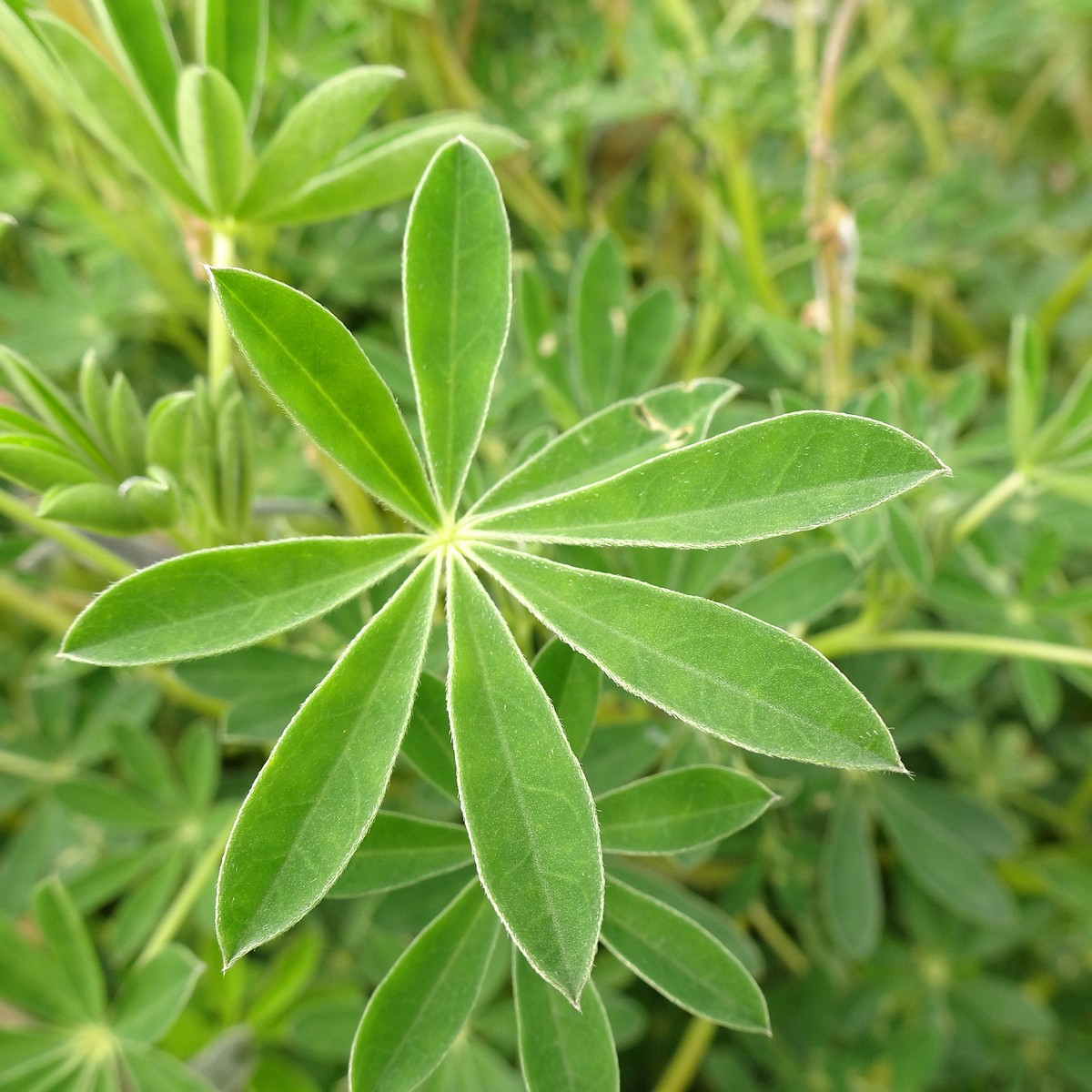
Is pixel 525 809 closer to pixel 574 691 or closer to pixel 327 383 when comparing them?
pixel 574 691

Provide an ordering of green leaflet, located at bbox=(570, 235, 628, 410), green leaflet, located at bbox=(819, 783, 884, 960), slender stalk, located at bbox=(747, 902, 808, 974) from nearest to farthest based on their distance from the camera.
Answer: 1. green leaflet, located at bbox=(570, 235, 628, 410)
2. green leaflet, located at bbox=(819, 783, 884, 960)
3. slender stalk, located at bbox=(747, 902, 808, 974)

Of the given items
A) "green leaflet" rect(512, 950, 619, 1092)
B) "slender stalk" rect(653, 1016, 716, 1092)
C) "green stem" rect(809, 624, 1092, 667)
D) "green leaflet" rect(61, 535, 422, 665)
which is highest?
"green leaflet" rect(61, 535, 422, 665)

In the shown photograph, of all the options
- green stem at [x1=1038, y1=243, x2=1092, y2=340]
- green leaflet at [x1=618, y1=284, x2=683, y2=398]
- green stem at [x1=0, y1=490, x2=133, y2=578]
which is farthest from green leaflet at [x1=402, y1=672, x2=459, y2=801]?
green stem at [x1=1038, y1=243, x2=1092, y2=340]

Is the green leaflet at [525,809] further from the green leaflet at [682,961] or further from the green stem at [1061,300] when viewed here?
the green stem at [1061,300]

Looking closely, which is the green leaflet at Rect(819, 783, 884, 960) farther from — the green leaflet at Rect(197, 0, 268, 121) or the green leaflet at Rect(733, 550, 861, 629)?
the green leaflet at Rect(197, 0, 268, 121)

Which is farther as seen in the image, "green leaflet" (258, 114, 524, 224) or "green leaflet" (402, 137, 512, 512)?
"green leaflet" (258, 114, 524, 224)

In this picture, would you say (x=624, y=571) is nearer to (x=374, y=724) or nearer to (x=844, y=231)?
(x=374, y=724)

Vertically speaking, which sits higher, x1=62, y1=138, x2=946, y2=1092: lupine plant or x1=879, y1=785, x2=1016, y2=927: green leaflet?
x1=62, y1=138, x2=946, y2=1092: lupine plant

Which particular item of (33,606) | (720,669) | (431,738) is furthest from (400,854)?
(33,606)
